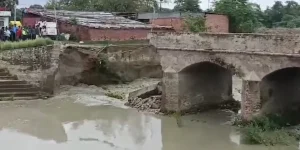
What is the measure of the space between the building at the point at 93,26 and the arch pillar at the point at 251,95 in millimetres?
12593

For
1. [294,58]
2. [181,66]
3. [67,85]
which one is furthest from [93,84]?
[294,58]

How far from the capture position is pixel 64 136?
50.8 ft

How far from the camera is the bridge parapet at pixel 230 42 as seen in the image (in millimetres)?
15547

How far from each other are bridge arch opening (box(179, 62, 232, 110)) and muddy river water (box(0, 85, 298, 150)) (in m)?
0.69

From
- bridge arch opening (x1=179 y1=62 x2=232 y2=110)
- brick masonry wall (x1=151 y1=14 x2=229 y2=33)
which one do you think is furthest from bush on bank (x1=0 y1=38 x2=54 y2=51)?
brick masonry wall (x1=151 y1=14 x2=229 y2=33)

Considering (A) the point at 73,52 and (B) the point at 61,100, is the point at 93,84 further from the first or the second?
(B) the point at 61,100

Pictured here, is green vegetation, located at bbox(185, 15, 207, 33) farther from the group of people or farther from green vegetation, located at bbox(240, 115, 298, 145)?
green vegetation, located at bbox(240, 115, 298, 145)

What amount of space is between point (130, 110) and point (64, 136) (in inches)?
181

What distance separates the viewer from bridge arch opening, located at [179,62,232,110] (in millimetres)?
18875

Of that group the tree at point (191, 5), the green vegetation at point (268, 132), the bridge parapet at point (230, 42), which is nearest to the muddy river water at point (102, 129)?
the green vegetation at point (268, 132)

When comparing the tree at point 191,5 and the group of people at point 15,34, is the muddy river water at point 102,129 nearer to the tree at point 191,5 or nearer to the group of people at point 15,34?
the group of people at point 15,34

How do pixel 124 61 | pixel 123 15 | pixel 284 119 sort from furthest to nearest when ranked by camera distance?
1. pixel 123 15
2. pixel 124 61
3. pixel 284 119

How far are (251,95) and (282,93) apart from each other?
2.16m

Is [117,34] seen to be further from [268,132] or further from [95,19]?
[268,132]
